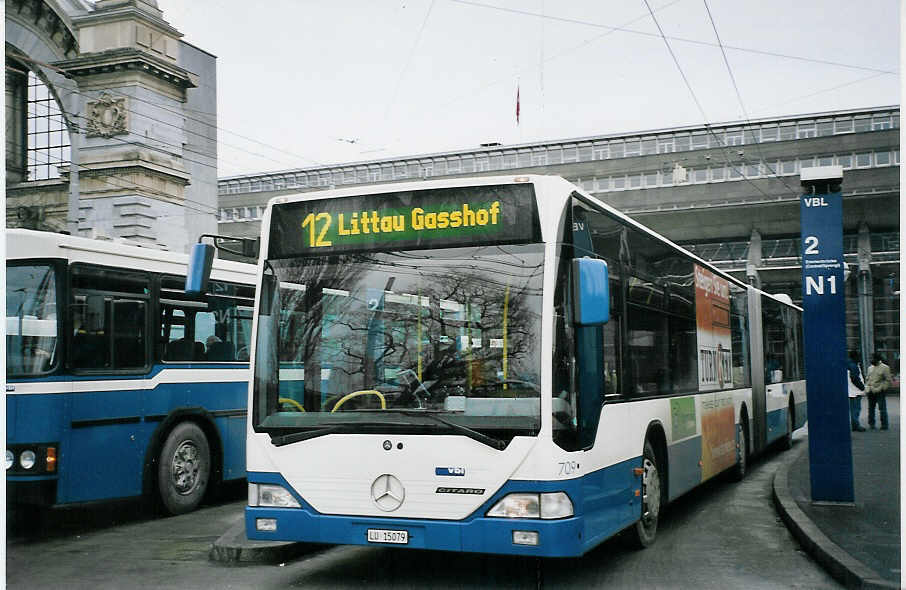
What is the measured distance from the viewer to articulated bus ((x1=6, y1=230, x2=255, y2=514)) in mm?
9172

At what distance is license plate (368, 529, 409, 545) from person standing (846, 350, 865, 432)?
17254 mm

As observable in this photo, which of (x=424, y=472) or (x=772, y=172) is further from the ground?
(x=772, y=172)

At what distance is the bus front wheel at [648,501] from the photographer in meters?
8.61

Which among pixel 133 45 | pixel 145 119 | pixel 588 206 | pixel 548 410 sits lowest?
pixel 548 410

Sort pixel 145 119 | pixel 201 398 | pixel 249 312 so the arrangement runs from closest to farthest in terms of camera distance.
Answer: pixel 201 398
pixel 249 312
pixel 145 119

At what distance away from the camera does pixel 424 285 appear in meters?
7.06

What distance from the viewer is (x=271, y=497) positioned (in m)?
7.27

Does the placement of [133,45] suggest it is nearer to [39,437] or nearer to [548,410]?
[39,437]

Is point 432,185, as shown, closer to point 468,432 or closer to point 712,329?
point 468,432

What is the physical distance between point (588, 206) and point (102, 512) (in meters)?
7.16

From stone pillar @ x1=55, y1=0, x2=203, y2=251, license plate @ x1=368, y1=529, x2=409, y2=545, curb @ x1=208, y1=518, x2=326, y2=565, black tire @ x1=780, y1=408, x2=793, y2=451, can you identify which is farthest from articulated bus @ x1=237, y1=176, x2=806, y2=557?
stone pillar @ x1=55, y1=0, x2=203, y2=251

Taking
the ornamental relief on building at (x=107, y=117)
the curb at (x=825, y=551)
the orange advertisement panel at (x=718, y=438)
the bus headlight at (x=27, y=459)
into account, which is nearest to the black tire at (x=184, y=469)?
the bus headlight at (x=27, y=459)

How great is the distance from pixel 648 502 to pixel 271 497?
3404 millimetres

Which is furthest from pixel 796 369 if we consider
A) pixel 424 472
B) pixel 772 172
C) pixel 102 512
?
pixel 772 172
